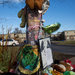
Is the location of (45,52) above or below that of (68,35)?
below

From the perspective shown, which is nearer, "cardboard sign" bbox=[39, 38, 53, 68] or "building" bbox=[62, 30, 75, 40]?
"cardboard sign" bbox=[39, 38, 53, 68]

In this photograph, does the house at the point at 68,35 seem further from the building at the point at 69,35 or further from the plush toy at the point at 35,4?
the plush toy at the point at 35,4

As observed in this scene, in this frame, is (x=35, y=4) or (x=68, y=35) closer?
(x=35, y=4)

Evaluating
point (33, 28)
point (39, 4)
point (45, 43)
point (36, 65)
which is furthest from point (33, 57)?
point (39, 4)

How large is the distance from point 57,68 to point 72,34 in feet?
119

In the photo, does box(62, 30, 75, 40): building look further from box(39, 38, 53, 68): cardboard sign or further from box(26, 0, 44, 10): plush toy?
box(26, 0, 44, 10): plush toy

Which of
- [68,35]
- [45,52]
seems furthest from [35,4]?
[68,35]

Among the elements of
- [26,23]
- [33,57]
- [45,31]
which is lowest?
[33,57]

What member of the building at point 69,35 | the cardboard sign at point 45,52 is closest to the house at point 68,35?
the building at point 69,35

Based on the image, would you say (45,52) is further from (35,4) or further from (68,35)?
(68,35)

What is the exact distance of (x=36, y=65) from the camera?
2.31m

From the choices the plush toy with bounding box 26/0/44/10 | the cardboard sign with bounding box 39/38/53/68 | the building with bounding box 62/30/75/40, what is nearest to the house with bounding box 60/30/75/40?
the building with bounding box 62/30/75/40

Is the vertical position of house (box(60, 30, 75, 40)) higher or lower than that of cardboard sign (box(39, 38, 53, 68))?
higher

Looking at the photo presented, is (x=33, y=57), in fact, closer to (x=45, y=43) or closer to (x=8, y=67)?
(x=45, y=43)
